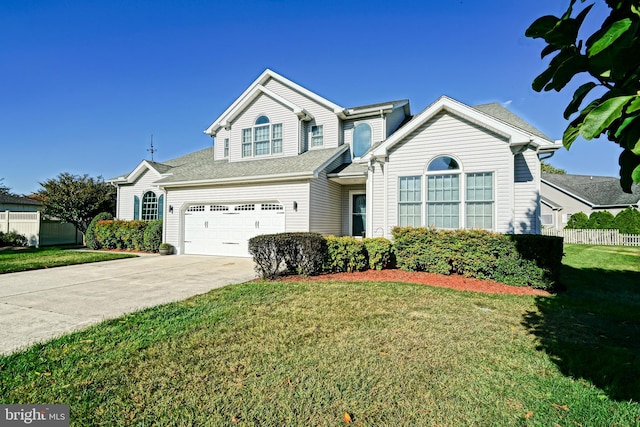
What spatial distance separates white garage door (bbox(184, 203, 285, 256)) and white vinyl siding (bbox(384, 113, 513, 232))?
4942mm

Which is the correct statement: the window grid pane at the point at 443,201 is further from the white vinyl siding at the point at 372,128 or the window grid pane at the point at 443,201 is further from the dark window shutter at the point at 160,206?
the dark window shutter at the point at 160,206

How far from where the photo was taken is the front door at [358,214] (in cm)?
1401

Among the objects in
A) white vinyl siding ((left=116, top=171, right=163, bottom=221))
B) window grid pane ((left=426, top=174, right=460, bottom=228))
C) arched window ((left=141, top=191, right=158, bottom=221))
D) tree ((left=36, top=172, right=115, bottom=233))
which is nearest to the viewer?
window grid pane ((left=426, top=174, right=460, bottom=228))

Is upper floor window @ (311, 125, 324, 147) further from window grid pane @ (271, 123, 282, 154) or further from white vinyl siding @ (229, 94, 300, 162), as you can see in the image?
window grid pane @ (271, 123, 282, 154)

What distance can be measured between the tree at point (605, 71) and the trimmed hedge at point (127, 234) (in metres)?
16.5

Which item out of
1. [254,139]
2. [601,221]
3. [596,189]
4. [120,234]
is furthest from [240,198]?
[596,189]

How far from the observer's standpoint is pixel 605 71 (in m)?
1.56

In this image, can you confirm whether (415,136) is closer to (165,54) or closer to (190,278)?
(190,278)

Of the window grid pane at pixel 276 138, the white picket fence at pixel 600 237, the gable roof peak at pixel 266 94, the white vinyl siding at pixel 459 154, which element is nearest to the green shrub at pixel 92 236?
the gable roof peak at pixel 266 94

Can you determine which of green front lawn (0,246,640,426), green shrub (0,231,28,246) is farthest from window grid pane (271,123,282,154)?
green shrub (0,231,28,246)

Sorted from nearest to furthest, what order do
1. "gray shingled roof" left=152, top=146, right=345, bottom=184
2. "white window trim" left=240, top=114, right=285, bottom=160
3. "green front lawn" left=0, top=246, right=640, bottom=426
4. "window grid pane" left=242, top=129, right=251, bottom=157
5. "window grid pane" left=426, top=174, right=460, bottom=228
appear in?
"green front lawn" left=0, top=246, right=640, bottom=426 → "window grid pane" left=426, top=174, right=460, bottom=228 → "gray shingled roof" left=152, top=146, right=345, bottom=184 → "white window trim" left=240, top=114, right=285, bottom=160 → "window grid pane" left=242, top=129, right=251, bottom=157

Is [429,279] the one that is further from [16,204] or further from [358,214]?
[16,204]

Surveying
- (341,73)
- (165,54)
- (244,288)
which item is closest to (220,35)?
(165,54)

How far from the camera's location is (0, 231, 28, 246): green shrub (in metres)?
17.8
